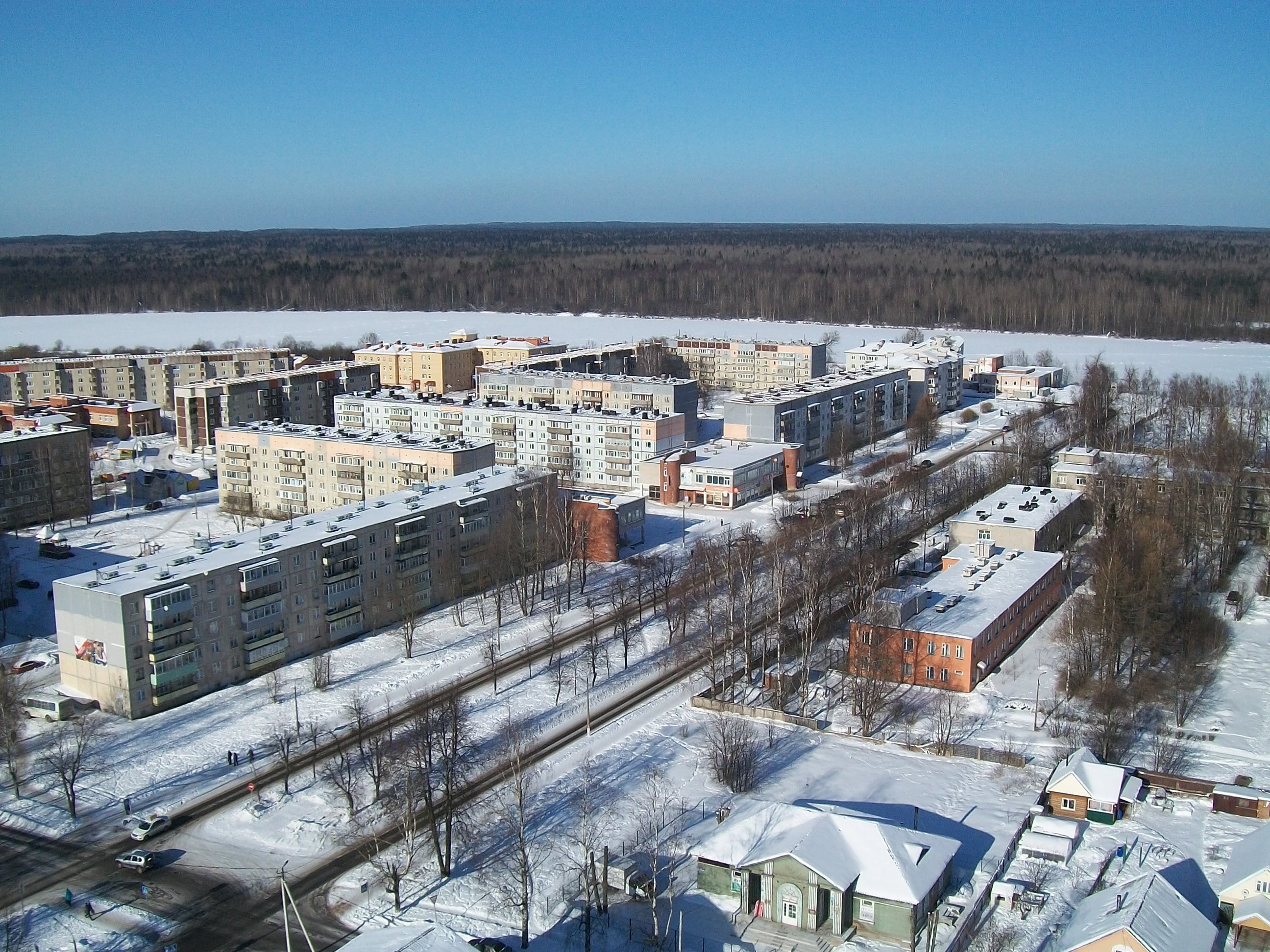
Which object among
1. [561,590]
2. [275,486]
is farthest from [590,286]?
[561,590]

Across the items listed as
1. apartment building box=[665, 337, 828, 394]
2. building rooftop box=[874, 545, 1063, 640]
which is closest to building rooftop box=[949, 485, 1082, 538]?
building rooftop box=[874, 545, 1063, 640]

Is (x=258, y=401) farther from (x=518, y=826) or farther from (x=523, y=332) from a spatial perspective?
(x=523, y=332)

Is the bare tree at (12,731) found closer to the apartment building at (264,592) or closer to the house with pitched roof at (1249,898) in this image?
the apartment building at (264,592)

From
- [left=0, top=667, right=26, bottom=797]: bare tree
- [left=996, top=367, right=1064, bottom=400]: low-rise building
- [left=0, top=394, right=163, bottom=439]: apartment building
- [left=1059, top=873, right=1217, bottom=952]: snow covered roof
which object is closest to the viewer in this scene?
[left=1059, top=873, right=1217, bottom=952]: snow covered roof

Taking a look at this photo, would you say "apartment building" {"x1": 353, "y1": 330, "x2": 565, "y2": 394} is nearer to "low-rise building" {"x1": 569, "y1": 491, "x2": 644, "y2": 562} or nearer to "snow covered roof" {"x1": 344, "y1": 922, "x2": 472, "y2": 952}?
"low-rise building" {"x1": 569, "y1": 491, "x2": 644, "y2": 562}

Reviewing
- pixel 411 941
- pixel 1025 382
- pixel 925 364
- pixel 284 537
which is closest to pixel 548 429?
pixel 284 537

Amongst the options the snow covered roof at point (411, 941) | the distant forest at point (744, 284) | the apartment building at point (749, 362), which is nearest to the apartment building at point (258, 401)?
the apartment building at point (749, 362)

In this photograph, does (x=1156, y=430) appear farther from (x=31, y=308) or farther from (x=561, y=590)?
(x=31, y=308)
